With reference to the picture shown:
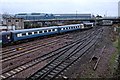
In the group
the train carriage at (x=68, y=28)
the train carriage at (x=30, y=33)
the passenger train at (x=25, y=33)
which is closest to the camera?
the passenger train at (x=25, y=33)

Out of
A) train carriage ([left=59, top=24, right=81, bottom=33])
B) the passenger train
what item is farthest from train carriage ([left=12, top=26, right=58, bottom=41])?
train carriage ([left=59, top=24, right=81, bottom=33])

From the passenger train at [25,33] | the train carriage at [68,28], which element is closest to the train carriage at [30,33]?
the passenger train at [25,33]

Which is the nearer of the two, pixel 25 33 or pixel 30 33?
pixel 25 33

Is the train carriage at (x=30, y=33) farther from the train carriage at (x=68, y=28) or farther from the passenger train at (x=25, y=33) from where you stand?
the train carriage at (x=68, y=28)

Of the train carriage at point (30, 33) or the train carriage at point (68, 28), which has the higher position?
the train carriage at point (68, 28)

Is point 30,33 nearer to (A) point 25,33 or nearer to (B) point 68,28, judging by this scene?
(A) point 25,33

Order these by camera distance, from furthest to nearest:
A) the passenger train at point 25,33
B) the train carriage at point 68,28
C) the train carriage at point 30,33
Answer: the train carriage at point 68,28 → the train carriage at point 30,33 → the passenger train at point 25,33

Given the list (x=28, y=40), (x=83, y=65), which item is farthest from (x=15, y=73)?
(x=28, y=40)

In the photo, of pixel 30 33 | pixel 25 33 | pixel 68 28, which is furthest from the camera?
pixel 68 28

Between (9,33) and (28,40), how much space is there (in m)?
5.41

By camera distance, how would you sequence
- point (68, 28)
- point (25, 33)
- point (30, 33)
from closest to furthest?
point (25, 33)
point (30, 33)
point (68, 28)

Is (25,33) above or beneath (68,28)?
beneath

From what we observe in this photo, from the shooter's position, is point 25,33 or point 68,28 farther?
point 68,28

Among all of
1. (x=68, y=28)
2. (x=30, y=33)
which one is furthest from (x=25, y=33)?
(x=68, y=28)
